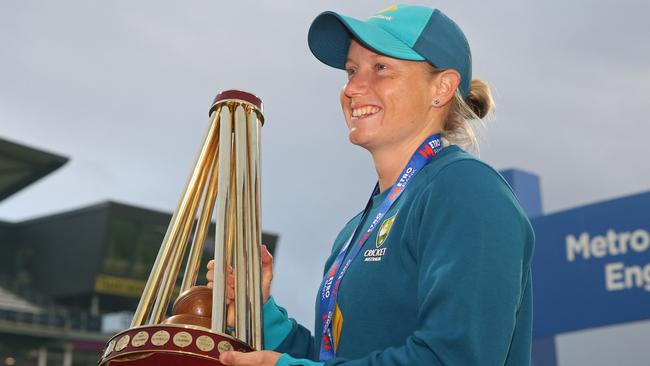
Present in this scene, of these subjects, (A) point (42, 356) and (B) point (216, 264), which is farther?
(A) point (42, 356)

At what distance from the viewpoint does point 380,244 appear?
1.95m

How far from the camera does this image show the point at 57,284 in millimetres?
46281

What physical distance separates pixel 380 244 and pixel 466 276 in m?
0.33

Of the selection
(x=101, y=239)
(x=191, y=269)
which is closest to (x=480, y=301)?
(x=191, y=269)

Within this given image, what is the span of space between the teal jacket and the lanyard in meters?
0.04

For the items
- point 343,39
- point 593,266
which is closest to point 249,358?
point 343,39

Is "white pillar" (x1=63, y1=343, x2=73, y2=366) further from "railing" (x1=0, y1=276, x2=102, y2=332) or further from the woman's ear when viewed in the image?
the woman's ear

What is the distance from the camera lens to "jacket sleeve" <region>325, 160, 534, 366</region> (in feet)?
5.35

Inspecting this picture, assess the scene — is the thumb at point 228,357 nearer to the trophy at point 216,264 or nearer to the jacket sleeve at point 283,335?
the trophy at point 216,264

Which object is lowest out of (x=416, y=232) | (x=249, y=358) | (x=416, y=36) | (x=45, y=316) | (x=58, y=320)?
(x=249, y=358)

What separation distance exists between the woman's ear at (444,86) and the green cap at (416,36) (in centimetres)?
2

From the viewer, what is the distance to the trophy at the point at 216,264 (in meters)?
1.69

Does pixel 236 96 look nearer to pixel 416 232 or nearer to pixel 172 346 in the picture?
pixel 416 232

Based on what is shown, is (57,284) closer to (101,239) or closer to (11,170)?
(101,239)
